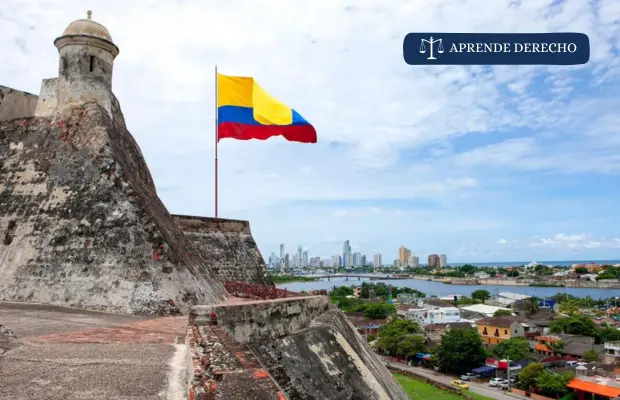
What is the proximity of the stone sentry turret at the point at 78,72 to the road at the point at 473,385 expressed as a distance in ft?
94.7

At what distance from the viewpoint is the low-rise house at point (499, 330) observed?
4741 centimetres

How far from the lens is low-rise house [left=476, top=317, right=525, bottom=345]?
1866 inches

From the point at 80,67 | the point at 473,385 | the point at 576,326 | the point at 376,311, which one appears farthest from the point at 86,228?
the point at 376,311

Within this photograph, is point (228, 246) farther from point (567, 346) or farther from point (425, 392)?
point (567, 346)

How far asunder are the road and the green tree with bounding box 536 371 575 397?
1565 millimetres

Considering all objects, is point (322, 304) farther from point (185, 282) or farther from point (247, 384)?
point (247, 384)

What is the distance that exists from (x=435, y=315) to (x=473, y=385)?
2406 centimetres

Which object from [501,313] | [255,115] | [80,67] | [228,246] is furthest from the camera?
[501,313]

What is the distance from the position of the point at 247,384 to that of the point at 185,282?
6149mm

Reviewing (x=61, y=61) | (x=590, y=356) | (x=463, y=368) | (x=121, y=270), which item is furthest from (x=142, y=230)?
(x=590, y=356)

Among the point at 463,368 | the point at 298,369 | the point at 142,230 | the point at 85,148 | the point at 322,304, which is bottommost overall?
the point at 463,368

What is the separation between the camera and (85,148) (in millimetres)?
10039

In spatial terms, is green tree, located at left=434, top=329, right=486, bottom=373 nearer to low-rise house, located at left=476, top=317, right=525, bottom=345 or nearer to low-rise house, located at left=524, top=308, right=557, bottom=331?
low-rise house, located at left=476, top=317, right=525, bottom=345

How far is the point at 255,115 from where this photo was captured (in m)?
15.1
